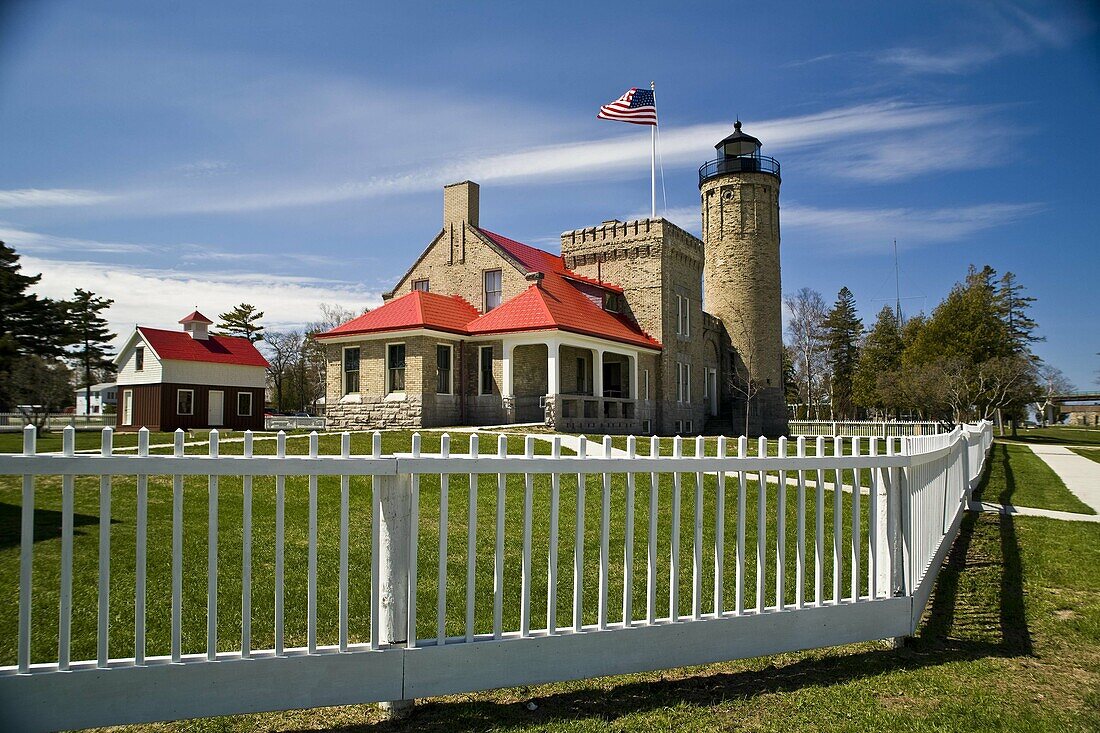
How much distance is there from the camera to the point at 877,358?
202 ft

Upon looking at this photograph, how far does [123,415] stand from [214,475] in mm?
36499

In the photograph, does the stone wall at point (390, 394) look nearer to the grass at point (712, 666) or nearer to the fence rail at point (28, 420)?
the fence rail at point (28, 420)

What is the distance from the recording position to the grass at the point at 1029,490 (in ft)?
38.8

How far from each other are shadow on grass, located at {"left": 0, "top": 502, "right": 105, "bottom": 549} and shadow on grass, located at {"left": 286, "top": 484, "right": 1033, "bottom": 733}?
517 cm

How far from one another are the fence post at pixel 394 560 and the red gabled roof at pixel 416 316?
21.7 m

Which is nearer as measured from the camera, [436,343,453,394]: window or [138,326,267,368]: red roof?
[436,343,453,394]: window

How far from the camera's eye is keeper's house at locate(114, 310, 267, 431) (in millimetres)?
33031

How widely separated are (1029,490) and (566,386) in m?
16.7

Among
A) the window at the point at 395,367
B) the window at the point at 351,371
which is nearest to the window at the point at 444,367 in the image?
the window at the point at 395,367

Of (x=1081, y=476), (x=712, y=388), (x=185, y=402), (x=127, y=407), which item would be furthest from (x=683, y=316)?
(x=127, y=407)

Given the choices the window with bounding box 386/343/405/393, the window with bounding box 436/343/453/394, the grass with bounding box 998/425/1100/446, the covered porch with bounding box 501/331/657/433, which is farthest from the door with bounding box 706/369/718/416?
the grass with bounding box 998/425/1100/446

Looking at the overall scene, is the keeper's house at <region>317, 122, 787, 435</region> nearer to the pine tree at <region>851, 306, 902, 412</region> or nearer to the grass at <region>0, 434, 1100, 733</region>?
the grass at <region>0, 434, 1100, 733</region>

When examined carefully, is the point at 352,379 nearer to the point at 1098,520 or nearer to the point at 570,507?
the point at 570,507

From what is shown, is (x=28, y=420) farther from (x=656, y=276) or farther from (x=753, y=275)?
(x=753, y=275)
